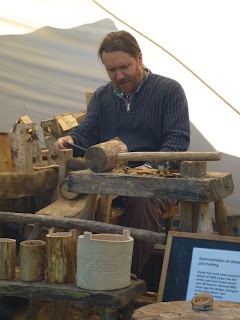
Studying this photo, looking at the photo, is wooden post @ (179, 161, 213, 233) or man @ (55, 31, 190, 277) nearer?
wooden post @ (179, 161, 213, 233)

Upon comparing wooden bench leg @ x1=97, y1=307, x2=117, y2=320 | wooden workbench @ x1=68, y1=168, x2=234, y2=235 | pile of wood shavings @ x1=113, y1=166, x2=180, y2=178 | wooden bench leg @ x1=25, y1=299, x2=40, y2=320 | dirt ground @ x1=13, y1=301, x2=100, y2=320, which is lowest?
dirt ground @ x1=13, y1=301, x2=100, y2=320

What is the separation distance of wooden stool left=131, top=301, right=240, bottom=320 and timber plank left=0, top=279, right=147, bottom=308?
409mm

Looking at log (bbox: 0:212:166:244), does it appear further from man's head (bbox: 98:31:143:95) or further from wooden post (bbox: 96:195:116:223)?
man's head (bbox: 98:31:143:95)

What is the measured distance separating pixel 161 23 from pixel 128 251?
7.81ft

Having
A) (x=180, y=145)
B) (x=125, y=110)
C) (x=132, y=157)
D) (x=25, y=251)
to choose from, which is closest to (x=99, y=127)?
(x=125, y=110)

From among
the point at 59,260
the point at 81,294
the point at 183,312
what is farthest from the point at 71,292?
the point at 183,312

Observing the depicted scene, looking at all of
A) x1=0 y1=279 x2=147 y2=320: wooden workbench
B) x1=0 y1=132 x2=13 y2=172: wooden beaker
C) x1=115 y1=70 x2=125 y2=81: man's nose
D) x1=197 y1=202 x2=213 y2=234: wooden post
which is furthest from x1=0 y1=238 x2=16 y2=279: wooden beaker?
x1=115 y1=70 x2=125 y2=81: man's nose

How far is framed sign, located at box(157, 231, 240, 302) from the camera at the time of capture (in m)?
3.24

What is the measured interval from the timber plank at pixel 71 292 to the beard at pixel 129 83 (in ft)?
4.84

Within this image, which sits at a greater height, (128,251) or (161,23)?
(161,23)

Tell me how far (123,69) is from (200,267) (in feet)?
4.98

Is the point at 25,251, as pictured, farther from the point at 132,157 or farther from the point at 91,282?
the point at 132,157

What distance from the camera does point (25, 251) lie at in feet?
11.1

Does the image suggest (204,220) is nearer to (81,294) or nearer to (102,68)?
(81,294)
